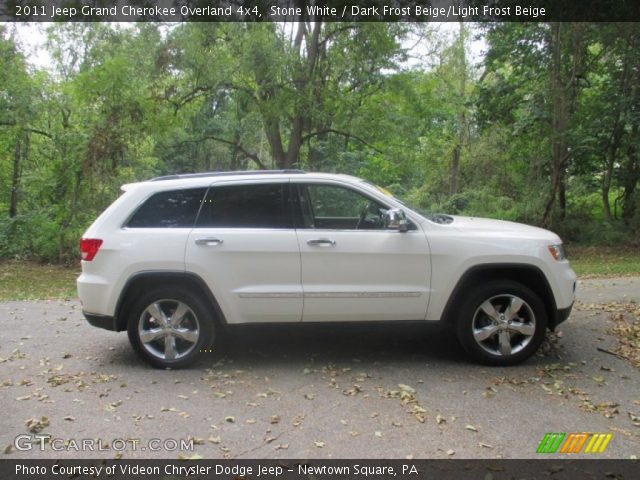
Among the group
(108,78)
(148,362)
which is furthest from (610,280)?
(108,78)

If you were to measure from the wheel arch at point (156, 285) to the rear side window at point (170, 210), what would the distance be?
0.48 m

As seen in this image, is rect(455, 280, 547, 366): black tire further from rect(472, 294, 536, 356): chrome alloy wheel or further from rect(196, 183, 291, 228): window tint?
rect(196, 183, 291, 228): window tint

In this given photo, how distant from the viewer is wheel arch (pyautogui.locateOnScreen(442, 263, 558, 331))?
5164 mm

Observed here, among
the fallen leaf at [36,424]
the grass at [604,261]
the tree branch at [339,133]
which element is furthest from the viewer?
the tree branch at [339,133]

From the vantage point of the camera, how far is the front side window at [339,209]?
5.37 meters

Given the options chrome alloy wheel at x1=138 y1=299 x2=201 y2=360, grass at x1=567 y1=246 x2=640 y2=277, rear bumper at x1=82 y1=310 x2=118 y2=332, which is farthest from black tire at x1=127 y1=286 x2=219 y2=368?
grass at x1=567 y1=246 x2=640 y2=277

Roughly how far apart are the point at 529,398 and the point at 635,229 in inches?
574

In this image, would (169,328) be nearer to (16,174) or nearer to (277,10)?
(277,10)

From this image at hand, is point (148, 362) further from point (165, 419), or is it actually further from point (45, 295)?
point (45, 295)

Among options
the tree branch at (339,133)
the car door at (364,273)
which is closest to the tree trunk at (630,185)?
the tree branch at (339,133)

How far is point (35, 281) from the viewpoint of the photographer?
13.9 metres

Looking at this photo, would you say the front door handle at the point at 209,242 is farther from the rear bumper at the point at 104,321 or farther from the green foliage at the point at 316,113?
the green foliage at the point at 316,113

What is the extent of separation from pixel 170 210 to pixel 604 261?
12.7 meters
